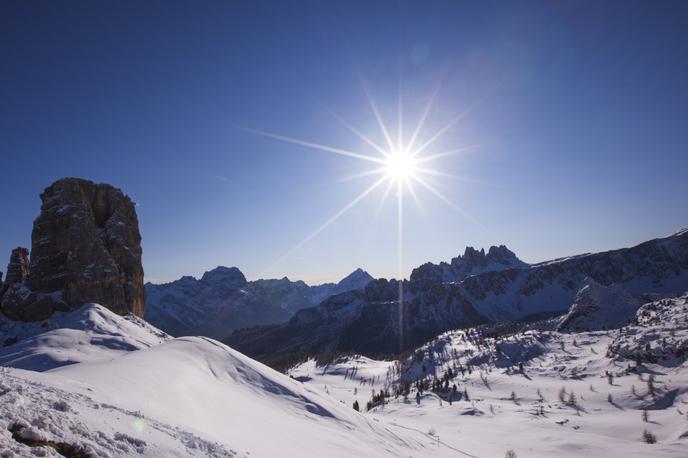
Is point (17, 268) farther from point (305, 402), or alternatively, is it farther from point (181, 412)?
point (181, 412)

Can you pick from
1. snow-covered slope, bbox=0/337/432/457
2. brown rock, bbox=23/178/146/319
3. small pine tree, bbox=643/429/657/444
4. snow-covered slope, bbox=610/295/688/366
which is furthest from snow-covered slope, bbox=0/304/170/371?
snow-covered slope, bbox=610/295/688/366

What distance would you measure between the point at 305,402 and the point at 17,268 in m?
112

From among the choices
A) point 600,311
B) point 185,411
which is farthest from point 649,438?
point 600,311

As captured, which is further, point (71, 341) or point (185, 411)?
point (71, 341)

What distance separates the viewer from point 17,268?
323ft

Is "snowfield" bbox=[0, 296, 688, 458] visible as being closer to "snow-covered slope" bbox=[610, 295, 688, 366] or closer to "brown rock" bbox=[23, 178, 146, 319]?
"snow-covered slope" bbox=[610, 295, 688, 366]

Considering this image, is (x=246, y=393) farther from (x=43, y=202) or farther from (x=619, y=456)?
(x=43, y=202)

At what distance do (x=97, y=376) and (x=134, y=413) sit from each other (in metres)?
6.50

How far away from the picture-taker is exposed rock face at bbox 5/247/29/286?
96306 millimetres

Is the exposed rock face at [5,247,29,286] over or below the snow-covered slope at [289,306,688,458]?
over

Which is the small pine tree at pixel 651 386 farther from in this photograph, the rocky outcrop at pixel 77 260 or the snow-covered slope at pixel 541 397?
the rocky outcrop at pixel 77 260

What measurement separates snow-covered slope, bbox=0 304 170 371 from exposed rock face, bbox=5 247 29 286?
2041 centimetres

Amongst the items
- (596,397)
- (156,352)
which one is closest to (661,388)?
(596,397)

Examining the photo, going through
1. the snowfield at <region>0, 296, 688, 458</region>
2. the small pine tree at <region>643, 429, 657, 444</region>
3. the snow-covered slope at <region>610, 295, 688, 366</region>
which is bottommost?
the small pine tree at <region>643, 429, 657, 444</region>
